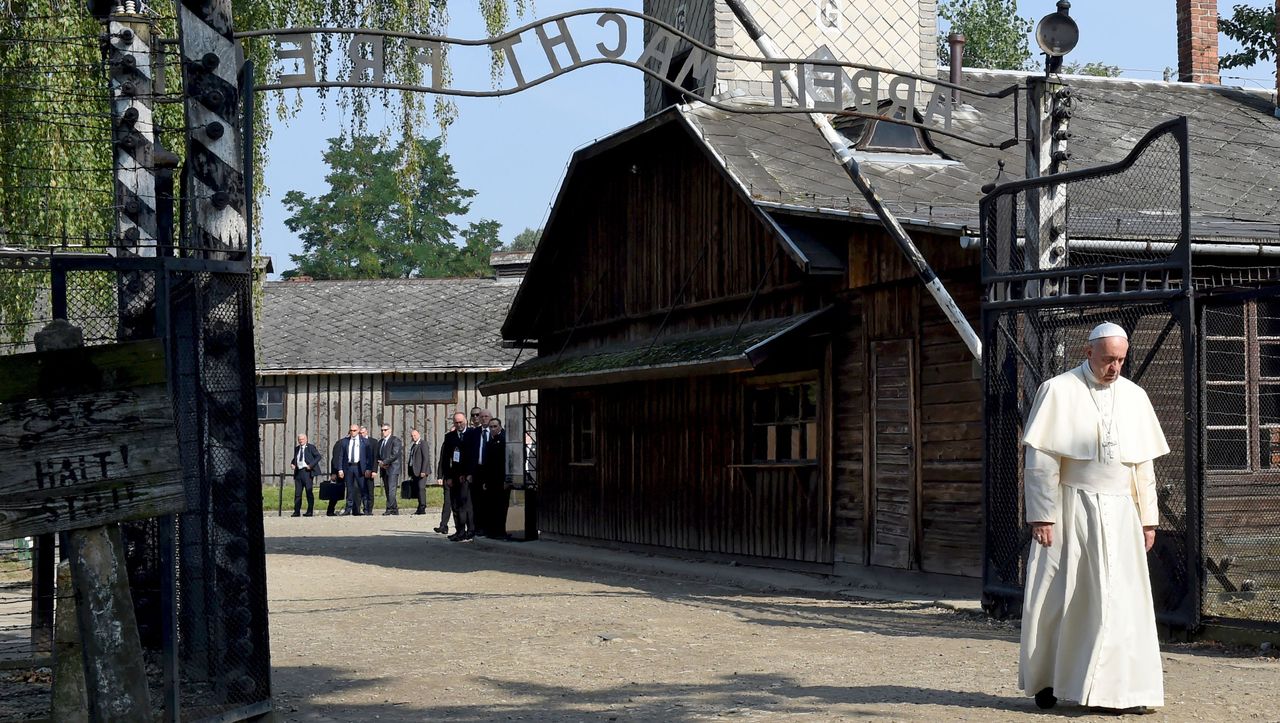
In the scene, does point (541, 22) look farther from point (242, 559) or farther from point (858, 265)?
point (858, 265)

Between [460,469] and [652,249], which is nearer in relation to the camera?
[652,249]

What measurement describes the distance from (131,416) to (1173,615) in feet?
23.6

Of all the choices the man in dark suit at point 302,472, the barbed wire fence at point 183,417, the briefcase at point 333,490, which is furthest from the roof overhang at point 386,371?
the barbed wire fence at point 183,417

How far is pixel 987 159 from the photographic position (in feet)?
59.6

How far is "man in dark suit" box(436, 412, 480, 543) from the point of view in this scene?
22.2 m

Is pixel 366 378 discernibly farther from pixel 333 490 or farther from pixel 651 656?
pixel 651 656

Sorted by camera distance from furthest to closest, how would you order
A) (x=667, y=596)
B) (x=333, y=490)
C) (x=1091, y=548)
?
(x=333, y=490) < (x=667, y=596) < (x=1091, y=548)

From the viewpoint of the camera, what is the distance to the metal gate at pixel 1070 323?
405 inches

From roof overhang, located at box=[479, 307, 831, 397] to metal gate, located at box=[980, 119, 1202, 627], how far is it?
121 inches

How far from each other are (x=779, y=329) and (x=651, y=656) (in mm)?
5973

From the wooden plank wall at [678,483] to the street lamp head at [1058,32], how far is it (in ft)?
18.1

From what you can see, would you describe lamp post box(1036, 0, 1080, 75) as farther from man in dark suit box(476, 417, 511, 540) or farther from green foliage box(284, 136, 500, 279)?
green foliage box(284, 136, 500, 279)

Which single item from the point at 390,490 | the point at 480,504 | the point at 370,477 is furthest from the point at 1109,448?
the point at 390,490

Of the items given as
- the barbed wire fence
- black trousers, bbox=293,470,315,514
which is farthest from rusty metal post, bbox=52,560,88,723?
black trousers, bbox=293,470,315,514
